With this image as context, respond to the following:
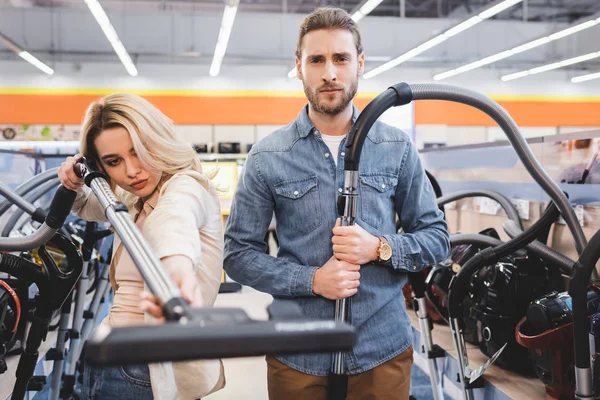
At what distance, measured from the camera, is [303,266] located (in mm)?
1609

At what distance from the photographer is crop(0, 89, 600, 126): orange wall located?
44.3 ft

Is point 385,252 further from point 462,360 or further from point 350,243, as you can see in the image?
point 462,360

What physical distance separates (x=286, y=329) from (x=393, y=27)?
48.4ft

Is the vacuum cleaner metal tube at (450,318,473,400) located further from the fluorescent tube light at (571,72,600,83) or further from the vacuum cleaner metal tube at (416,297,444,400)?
the fluorescent tube light at (571,72,600,83)

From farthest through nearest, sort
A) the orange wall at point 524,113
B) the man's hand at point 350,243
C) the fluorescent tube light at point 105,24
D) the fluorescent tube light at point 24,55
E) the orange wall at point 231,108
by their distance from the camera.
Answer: the orange wall at point 524,113, the orange wall at point 231,108, the fluorescent tube light at point 24,55, the fluorescent tube light at point 105,24, the man's hand at point 350,243

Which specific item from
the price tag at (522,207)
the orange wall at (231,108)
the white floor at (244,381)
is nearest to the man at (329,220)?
the white floor at (244,381)

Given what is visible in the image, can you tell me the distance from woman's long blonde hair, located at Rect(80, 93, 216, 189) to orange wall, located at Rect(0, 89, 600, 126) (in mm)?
12483

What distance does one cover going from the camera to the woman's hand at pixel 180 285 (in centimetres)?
72

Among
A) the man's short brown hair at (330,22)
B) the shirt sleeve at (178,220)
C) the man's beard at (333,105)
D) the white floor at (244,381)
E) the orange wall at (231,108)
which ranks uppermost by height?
the orange wall at (231,108)

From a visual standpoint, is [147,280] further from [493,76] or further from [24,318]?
[493,76]

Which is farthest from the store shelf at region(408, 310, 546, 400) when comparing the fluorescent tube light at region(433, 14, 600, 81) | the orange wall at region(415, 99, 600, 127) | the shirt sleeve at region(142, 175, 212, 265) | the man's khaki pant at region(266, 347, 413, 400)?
the orange wall at region(415, 99, 600, 127)

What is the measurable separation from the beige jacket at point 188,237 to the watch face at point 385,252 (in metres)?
0.47

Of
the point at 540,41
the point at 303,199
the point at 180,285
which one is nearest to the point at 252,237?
the point at 303,199

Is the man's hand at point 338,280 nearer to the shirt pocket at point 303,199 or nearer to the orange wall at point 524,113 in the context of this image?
the shirt pocket at point 303,199
